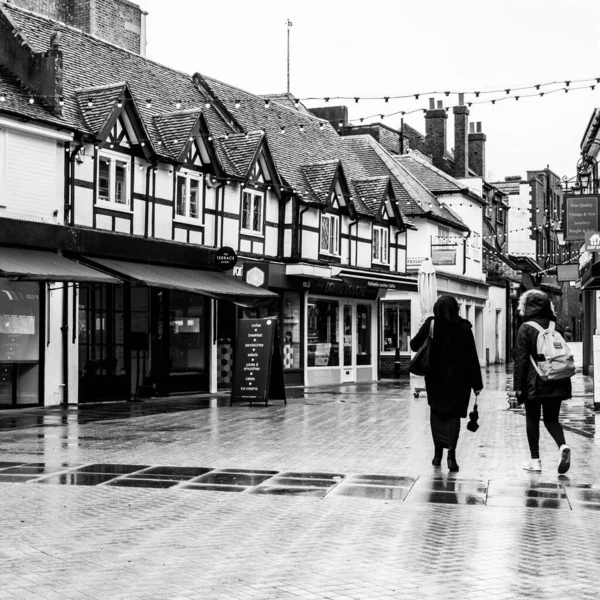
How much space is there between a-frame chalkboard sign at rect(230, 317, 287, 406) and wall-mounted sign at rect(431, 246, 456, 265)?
1746cm

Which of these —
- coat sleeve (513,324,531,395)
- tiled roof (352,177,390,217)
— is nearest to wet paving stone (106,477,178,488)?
coat sleeve (513,324,531,395)

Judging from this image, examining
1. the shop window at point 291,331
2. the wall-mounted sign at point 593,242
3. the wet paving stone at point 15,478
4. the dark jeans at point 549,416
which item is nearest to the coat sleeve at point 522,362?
the dark jeans at point 549,416

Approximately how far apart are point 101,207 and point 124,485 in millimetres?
A: 12376

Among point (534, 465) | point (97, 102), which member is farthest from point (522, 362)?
point (97, 102)

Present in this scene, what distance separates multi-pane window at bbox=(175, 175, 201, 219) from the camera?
2369cm

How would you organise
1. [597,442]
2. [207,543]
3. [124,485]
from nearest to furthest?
[207,543], [124,485], [597,442]

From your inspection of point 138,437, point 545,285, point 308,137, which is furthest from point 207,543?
point 545,285

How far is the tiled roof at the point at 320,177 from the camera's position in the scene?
29344 millimetres

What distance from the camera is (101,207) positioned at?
2094 cm

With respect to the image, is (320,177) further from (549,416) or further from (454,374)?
(549,416)

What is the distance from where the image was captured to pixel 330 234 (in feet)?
100.0

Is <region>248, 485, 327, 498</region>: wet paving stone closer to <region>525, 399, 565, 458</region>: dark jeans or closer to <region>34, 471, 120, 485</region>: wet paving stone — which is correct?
<region>34, 471, 120, 485</region>: wet paving stone

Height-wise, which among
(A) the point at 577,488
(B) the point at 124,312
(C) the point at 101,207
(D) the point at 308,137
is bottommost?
(A) the point at 577,488

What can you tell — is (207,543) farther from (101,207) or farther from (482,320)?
(482,320)
